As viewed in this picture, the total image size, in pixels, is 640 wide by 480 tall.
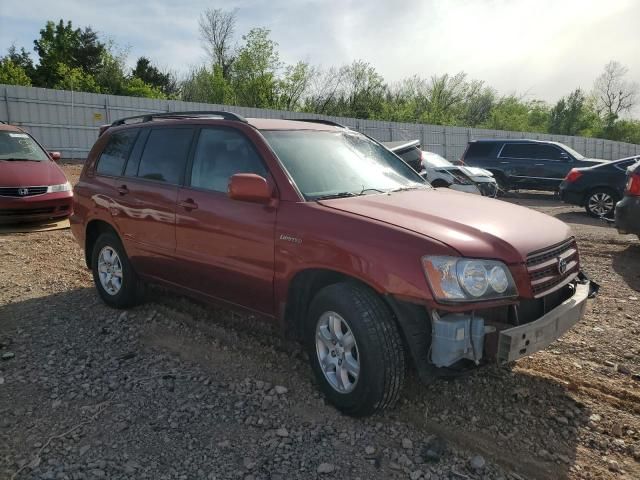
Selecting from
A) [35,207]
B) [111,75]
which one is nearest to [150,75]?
[111,75]

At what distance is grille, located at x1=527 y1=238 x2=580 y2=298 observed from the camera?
288 centimetres

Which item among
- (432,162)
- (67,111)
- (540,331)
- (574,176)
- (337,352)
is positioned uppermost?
(67,111)

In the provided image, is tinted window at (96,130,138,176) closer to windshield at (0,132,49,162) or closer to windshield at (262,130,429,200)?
windshield at (262,130,429,200)

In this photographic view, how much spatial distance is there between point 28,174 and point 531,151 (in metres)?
13.4

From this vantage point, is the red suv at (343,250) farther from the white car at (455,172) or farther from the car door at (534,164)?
the car door at (534,164)

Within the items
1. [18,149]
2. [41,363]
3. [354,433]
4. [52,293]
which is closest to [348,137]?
[354,433]

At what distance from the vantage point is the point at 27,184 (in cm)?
850

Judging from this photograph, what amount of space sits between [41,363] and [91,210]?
1813 millimetres

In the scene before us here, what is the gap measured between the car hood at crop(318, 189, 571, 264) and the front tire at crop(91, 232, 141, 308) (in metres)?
2.51

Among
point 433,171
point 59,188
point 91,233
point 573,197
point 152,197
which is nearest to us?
point 152,197

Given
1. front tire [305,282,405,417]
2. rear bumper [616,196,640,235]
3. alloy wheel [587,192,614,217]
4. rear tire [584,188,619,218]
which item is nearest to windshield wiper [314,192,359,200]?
front tire [305,282,405,417]

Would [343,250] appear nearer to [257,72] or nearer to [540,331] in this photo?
[540,331]

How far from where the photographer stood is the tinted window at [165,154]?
4.27 metres

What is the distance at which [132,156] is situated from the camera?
4.86 meters
